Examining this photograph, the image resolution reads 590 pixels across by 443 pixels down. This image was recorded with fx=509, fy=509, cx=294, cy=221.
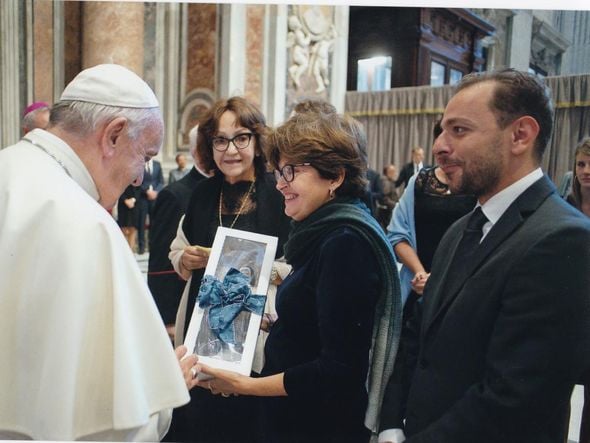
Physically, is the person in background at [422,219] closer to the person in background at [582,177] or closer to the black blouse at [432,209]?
the black blouse at [432,209]

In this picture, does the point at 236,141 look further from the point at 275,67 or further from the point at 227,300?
the point at 275,67

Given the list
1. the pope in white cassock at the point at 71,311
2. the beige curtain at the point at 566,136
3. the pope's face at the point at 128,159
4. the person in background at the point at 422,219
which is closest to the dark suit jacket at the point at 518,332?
the pope in white cassock at the point at 71,311

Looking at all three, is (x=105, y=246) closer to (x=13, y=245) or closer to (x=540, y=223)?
(x=13, y=245)

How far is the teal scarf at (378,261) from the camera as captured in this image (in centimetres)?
149

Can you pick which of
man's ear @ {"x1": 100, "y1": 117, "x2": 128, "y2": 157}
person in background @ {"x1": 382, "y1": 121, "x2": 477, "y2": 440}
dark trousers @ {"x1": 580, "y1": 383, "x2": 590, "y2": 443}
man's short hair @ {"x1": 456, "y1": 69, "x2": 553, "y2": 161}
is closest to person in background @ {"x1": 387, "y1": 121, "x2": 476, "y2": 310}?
person in background @ {"x1": 382, "y1": 121, "x2": 477, "y2": 440}

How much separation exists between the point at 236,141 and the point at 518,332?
139 centimetres

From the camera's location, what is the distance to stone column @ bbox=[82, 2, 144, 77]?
6.25 metres

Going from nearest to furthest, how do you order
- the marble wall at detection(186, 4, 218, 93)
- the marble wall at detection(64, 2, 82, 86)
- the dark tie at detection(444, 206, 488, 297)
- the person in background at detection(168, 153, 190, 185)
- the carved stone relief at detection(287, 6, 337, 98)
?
the dark tie at detection(444, 206, 488, 297) < the marble wall at detection(64, 2, 82, 86) < the person in background at detection(168, 153, 190, 185) < the marble wall at detection(186, 4, 218, 93) < the carved stone relief at detection(287, 6, 337, 98)

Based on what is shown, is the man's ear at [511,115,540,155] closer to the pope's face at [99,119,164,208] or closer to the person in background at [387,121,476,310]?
the pope's face at [99,119,164,208]

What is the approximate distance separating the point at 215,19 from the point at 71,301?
6605 millimetres

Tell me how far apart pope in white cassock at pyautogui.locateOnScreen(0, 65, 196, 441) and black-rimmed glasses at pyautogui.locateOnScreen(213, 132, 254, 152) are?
82 centimetres

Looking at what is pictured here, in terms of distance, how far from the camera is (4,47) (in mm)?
5930

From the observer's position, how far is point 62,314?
1.21m

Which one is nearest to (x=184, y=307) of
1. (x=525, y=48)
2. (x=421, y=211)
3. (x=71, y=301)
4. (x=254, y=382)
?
(x=254, y=382)
